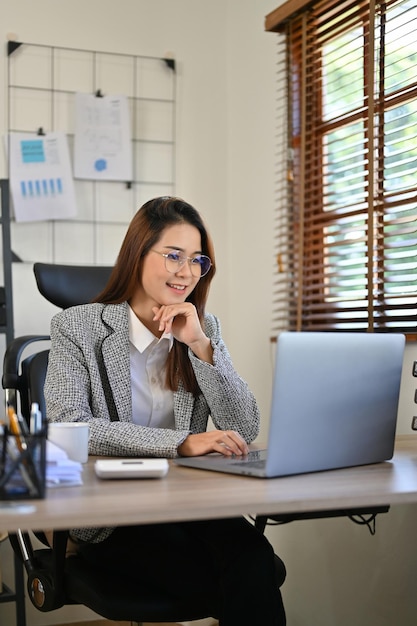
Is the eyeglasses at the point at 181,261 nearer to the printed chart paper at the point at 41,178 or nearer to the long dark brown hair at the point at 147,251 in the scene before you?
the long dark brown hair at the point at 147,251

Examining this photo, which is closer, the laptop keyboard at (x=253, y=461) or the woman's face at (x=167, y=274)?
the laptop keyboard at (x=253, y=461)

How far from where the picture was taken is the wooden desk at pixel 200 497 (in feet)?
3.57

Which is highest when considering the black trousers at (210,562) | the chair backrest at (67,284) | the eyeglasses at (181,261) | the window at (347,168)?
the window at (347,168)

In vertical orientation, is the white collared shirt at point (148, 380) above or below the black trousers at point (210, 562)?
above

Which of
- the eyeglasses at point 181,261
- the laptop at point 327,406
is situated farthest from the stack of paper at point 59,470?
the eyeglasses at point 181,261

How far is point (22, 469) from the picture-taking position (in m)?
1.17

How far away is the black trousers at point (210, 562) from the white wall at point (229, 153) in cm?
114

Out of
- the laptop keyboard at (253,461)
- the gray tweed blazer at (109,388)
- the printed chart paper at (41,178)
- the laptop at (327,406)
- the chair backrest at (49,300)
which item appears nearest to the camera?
the laptop at (327,406)

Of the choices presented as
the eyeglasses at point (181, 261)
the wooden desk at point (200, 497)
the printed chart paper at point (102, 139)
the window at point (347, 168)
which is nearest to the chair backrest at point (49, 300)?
the eyeglasses at point (181, 261)

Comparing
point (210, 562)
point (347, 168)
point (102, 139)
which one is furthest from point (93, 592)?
point (102, 139)

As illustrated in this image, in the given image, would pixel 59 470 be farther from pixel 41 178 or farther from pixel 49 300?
pixel 41 178

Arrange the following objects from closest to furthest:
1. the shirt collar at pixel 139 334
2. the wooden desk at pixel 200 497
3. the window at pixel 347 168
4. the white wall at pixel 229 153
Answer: the wooden desk at pixel 200 497 < the shirt collar at pixel 139 334 < the window at pixel 347 168 < the white wall at pixel 229 153

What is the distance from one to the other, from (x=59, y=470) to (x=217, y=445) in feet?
1.44

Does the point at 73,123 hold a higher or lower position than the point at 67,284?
higher
